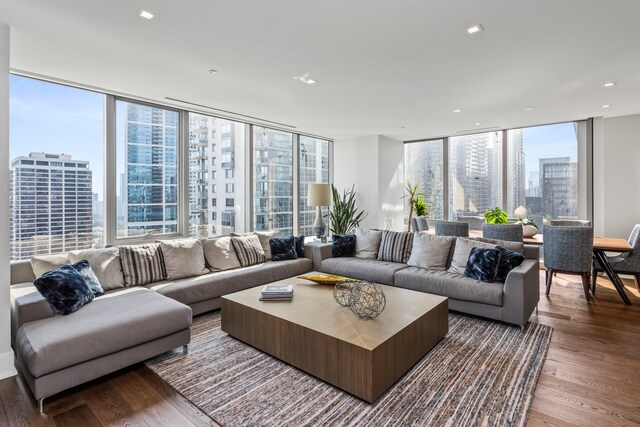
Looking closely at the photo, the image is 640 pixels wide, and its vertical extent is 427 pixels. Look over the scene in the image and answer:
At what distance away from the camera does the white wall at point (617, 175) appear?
5180mm

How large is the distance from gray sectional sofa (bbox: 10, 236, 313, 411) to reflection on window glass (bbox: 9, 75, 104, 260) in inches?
31.2

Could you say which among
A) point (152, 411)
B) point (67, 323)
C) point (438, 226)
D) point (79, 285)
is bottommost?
point (152, 411)

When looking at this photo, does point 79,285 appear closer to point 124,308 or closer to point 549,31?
point 124,308

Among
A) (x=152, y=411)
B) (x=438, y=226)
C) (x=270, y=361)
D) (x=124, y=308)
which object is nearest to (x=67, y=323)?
(x=124, y=308)

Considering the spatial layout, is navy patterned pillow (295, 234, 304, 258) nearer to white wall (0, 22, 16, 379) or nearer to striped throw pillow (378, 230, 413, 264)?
striped throw pillow (378, 230, 413, 264)

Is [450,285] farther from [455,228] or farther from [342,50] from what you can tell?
[342,50]

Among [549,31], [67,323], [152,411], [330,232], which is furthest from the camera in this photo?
[330,232]

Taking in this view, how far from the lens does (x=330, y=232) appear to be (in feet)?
23.8

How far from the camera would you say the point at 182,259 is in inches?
149

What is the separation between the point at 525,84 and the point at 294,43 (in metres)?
2.77

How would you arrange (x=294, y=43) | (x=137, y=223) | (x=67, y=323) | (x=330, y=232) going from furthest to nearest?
(x=330, y=232) < (x=137, y=223) < (x=294, y=43) < (x=67, y=323)

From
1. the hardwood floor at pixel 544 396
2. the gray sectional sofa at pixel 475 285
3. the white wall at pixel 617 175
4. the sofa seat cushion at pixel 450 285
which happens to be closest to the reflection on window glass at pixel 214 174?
the gray sectional sofa at pixel 475 285

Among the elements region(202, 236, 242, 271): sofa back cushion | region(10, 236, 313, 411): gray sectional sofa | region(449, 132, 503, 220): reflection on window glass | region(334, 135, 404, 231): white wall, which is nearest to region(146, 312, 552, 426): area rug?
region(10, 236, 313, 411): gray sectional sofa

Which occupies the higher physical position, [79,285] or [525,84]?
[525,84]
